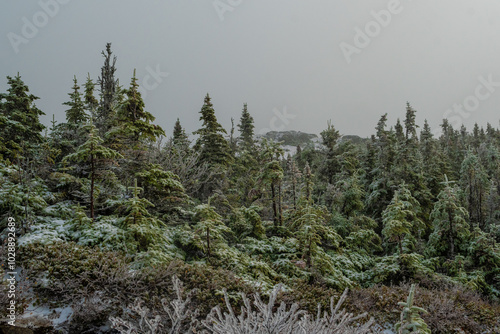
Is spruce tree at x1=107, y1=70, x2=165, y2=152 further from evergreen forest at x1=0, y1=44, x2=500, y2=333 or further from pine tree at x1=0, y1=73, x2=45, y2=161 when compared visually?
pine tree at x1=0, y1=73, x2=45, y2=161

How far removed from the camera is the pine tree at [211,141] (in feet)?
57.4

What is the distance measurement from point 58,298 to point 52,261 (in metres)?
0.92

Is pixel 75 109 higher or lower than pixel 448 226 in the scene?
higher

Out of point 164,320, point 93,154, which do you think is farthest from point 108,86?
point 164,320

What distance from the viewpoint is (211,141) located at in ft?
58.2

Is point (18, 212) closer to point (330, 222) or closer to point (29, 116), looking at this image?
point (29, 116)

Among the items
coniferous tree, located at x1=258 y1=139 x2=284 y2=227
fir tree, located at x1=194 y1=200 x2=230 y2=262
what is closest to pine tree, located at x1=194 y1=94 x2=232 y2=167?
coniferous tree, located at x1=258 y1=139 x2=284 y2=227

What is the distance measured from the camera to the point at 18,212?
283 inches

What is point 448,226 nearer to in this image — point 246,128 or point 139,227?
point 139,227

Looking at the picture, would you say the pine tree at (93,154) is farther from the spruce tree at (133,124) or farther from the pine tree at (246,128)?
Result: the pine tree at (246,128)

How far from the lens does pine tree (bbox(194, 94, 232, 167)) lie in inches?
688

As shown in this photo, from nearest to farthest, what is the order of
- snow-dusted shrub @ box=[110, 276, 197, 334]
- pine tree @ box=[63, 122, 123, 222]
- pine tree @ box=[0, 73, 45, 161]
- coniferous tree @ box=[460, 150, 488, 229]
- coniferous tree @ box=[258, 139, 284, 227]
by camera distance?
snow-dusted shrub @ box=[110, 276, 197, 334], pine tree @ box=[63, 122, 123, 222], coniferous tree @ box=[258, 139, 284, 227], pine tree @ box=[0, 73, 45, 161], coniferous tree @ box=[460, 150, 488, 229]

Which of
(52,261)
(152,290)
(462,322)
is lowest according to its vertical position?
(462,322)

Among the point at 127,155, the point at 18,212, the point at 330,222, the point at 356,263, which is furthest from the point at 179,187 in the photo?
the point at 330,222
